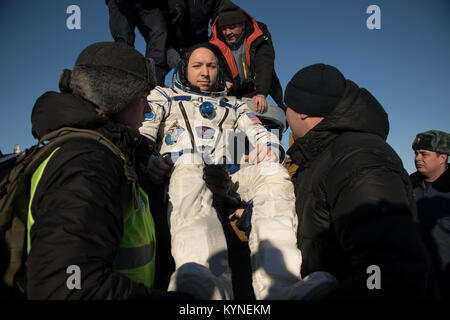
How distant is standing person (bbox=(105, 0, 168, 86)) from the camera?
4.36 metres

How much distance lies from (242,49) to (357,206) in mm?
3990

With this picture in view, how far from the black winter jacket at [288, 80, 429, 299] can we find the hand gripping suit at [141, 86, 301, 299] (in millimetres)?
219

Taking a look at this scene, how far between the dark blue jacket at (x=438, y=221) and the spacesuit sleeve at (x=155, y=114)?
379 centimetres

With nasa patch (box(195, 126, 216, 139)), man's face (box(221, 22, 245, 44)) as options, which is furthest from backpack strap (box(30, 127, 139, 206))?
man's face (box(221, 22, 245, 44))

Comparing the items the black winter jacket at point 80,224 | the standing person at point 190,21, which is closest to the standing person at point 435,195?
the black winter jacket at point 80,224

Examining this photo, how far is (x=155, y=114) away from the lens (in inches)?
121

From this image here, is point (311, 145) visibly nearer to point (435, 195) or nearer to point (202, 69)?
point (202, 69)

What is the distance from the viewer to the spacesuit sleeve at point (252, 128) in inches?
124

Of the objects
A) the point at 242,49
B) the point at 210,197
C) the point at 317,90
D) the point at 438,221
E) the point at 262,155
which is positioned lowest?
the point at 438,221

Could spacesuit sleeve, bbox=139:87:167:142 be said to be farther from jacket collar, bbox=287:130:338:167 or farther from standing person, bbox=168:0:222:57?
standing person, bbox=168:0:222:57

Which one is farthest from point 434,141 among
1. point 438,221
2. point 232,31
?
point 232,31

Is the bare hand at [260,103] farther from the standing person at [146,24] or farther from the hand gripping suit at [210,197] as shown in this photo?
the standing person at [146,24]

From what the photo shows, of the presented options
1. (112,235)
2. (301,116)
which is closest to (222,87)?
(301,116)

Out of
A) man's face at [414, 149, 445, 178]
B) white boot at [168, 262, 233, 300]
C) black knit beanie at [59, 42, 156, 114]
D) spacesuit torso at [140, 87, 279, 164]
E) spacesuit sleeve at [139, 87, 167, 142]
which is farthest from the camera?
man's face at [414, 149, 445, 178]
